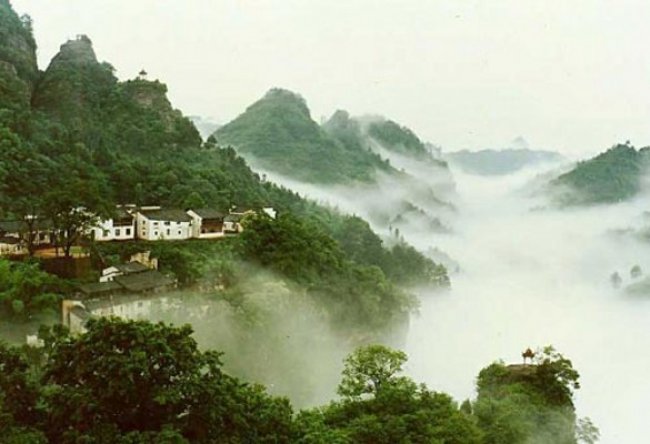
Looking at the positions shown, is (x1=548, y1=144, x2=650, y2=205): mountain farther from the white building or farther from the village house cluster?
the white building

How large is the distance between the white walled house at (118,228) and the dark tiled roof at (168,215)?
0.80 metres

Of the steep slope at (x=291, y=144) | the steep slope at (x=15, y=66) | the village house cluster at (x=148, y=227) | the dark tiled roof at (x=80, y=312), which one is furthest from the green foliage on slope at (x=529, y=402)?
the steep slope at (x=291, y=144)

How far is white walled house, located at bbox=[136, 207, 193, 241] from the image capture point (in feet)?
109

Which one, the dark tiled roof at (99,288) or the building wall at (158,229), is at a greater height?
the building wall at (158,229)

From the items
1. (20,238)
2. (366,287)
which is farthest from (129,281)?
(366,287)

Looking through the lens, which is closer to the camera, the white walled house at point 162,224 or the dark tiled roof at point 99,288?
the dark tiled roof at point 99,288

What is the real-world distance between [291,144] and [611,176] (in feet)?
225

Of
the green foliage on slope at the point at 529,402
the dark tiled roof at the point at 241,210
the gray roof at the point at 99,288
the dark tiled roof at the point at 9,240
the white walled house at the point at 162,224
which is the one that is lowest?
the green foliage on slope at the point at 529,402

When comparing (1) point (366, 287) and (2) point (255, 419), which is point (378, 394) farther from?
(1) point (366, 287)

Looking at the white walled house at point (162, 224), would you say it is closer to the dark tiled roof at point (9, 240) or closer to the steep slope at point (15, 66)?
the dark tiled roof at point (9, 240)

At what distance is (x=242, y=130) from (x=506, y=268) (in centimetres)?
4346

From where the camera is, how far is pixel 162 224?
33719 mm

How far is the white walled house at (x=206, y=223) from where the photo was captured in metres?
35.2

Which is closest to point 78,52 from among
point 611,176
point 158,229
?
point 158,229
